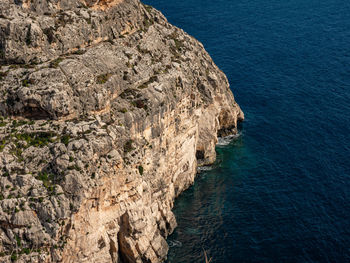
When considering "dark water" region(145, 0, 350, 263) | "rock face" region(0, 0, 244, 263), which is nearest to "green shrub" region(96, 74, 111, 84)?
"rock face" region(0, 0, 244, 263)

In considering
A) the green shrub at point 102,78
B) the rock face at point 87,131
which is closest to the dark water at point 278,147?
the rock face at point 87,131

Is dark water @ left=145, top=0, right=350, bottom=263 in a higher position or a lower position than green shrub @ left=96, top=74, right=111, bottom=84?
lower

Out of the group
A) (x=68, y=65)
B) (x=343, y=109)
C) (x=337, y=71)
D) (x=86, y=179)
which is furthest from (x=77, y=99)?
(x=337, y=71)

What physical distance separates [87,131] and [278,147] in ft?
150

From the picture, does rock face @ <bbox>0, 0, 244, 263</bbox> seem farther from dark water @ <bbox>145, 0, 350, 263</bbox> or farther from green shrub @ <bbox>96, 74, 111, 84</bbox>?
dark water @ <bbox>145, 0, 350, 263</bbox>

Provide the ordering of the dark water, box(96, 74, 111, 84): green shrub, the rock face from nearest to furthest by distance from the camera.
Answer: the rock face < box(96, 74, 111, 84): green shrub < the dark water

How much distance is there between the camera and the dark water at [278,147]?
63125 mm

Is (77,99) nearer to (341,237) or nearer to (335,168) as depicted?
(341,237)

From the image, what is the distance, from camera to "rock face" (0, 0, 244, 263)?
47.4 m

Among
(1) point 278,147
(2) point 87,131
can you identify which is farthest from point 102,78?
(1) point 278,147

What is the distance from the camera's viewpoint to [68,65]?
5400 centimetres

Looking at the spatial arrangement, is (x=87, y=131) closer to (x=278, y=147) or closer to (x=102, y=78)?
(x=102, y=78)

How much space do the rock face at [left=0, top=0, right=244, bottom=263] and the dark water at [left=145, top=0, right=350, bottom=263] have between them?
846 centimetres

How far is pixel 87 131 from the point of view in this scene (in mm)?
51406
